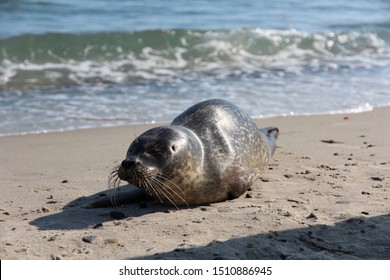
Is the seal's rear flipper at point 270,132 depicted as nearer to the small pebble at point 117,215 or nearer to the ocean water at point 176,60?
the ocean water at point 176,60

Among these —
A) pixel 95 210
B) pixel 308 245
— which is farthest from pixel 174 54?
pixel 308 245

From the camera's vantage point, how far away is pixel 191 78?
10617 millimetres

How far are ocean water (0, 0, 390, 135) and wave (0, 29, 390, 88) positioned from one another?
2cm

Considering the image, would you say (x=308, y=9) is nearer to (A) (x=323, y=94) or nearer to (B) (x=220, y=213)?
(A) (x=323, y=94)

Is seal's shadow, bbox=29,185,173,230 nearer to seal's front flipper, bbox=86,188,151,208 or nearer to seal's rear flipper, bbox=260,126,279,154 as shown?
seal's front flipper, bbox=86,188,151,208

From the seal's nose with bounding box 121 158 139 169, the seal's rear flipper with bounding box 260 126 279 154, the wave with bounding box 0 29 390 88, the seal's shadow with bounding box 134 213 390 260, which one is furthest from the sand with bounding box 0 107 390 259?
the wave with bounding box 0 29 390 88

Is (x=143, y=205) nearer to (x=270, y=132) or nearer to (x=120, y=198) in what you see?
(x=120, y=198)

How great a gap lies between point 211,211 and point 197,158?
0.36m

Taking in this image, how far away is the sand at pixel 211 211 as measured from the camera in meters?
4.27

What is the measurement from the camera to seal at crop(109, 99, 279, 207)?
4.96 metres

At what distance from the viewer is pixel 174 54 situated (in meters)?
12.6

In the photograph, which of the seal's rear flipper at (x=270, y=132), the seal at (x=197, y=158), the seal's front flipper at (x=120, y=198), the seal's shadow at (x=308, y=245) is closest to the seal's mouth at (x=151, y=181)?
the seal at (x=197, y=158)

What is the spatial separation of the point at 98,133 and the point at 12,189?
6.17 ft
